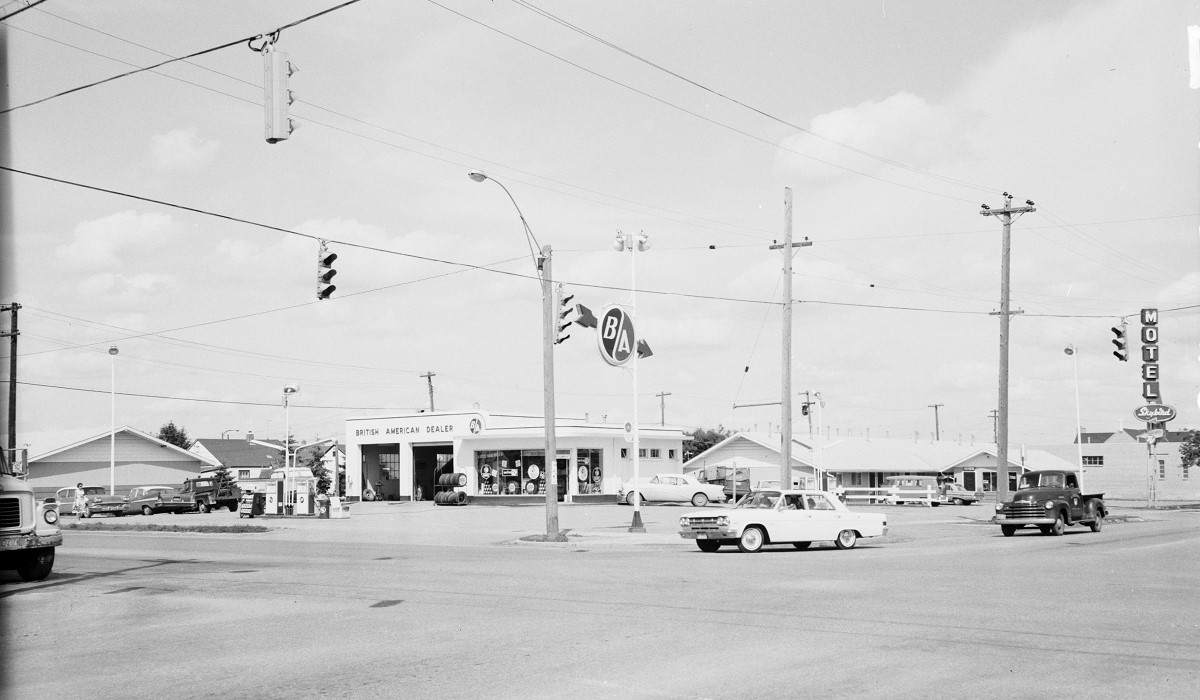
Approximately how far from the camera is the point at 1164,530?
3303 centimetres

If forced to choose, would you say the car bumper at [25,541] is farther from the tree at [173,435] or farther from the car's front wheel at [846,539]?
the tree at [173,435]

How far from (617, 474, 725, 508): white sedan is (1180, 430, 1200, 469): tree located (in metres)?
52.8

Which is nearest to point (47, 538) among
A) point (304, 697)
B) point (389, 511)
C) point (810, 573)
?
point (304, 697)

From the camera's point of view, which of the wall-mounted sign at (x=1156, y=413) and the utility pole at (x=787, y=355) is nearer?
the utility pole at (x=787, y=355)

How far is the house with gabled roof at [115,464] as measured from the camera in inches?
2623

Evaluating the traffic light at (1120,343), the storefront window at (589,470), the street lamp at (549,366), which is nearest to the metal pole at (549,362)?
the street lamp at (549,366)

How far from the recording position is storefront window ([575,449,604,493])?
181ft

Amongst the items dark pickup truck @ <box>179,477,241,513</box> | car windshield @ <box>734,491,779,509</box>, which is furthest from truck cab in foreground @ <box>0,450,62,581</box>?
dark pickup truck @ <box>179,477,241,513</box>

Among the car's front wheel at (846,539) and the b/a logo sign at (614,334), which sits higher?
the b/a logo sign at (614,334)

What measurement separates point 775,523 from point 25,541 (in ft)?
50.2

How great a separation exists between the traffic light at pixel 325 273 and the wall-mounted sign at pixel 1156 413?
42.6 meters

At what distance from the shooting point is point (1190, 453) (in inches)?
3406

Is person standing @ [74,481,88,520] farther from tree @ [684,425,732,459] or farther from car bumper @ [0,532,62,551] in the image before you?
tree @ [684,425,732,459]

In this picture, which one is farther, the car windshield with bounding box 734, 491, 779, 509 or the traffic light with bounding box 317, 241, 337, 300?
the car windshield with bounding box 734, 491, 779, 509
